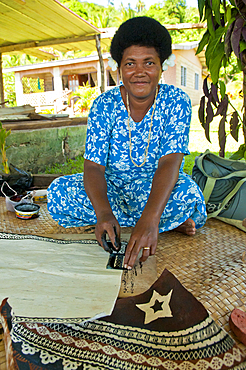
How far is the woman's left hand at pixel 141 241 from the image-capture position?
1189 mm

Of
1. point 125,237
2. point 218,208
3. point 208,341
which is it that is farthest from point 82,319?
point 218,208

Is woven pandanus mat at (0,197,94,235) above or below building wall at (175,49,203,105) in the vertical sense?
below

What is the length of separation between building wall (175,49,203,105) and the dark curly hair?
11074mm

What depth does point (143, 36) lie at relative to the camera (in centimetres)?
148

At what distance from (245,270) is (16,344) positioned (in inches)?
38.8

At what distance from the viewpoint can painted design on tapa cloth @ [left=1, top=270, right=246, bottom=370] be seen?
0.85 meters

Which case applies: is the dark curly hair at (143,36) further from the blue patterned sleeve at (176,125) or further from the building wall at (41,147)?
the building wall at (41,147)

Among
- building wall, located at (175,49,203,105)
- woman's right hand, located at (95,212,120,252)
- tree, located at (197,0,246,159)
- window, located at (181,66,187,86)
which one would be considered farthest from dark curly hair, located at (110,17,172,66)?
window, located at (181,66,187,86)

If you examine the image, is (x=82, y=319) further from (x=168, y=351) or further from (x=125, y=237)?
(x=125, y=237)

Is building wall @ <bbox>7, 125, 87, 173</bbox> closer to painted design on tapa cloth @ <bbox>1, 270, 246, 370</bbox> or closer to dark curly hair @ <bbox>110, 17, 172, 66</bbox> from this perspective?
dark curly hair @ <bbox>110, 17, 172, 66</bbox>

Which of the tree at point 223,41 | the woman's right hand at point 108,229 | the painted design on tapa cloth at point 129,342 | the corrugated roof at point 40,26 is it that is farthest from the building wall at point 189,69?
the painted design on tapa cloth at point 129,342

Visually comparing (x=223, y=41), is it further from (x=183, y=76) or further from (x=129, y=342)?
(x=183, y=76)

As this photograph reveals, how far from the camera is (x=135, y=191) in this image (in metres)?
1.77

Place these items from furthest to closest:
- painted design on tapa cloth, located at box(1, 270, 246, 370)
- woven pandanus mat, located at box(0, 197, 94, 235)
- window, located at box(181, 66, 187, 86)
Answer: window, located at box(181, 66, 187, 86) → woven pandanus mat, located at box(0, 197, 94, 235) → painted design on tapa cloth, located at box(1, 270, 246, 370)
